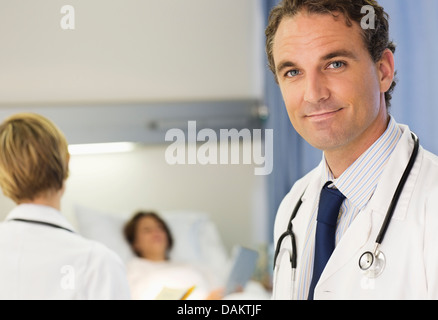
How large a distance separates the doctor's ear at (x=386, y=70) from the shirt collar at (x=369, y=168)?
5 cm

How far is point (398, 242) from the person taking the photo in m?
0.73

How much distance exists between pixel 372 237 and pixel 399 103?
0.22 m

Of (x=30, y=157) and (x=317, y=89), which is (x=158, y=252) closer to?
(x=30, y=157)

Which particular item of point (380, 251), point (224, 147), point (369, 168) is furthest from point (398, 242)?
point (224, 147)

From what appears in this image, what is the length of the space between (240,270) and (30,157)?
0.73 metres

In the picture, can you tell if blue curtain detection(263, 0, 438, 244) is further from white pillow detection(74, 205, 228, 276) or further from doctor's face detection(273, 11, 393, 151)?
white pillow detection(74, 205, 228, 276)

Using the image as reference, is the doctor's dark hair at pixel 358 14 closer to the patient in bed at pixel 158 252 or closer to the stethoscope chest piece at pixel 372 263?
the stethoscope chest piece at pixel 372 263

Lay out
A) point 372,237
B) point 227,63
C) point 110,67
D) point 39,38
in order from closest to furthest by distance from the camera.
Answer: point 372,237 → point 39,38 → point 110,67 → point 227,63

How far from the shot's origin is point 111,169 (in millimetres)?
1090

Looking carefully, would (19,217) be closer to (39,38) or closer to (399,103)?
(39,38)

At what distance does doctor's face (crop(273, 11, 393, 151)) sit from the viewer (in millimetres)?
765

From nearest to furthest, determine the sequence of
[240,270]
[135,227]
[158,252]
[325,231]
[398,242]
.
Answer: [398,242], [325,231], [240,270], [135,227], [158,252]
